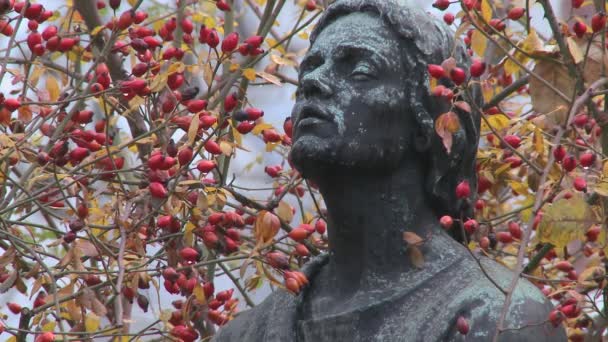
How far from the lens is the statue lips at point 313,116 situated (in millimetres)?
4148

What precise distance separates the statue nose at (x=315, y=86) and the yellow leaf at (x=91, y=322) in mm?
1111

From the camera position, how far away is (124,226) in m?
5.00

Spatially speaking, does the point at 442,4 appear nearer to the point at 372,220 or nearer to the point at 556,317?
the point at 372,220

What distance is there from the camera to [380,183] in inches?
166

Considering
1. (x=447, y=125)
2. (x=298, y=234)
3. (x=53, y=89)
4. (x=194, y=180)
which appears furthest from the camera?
(x=53, y=89)

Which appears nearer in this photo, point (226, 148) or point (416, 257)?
point (416, 257)

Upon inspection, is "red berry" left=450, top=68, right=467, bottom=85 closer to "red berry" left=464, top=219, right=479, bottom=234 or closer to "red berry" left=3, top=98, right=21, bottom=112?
"red berry" left=464, top=219, right=479, bottom=234

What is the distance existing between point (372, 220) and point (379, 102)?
0.32 metres

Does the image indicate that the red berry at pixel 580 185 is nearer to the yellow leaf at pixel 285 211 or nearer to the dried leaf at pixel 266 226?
the dried leaf at pixel 266 226

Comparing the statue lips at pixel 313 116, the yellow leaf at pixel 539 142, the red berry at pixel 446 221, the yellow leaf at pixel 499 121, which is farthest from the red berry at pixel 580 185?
the yellow leaf at pixel 499 121

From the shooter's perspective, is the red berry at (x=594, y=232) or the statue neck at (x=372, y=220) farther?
the red berry at (x=594, y=232)

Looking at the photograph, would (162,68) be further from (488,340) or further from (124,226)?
(488,340)

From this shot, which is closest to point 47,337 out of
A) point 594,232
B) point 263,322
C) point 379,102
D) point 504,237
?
point 263,322

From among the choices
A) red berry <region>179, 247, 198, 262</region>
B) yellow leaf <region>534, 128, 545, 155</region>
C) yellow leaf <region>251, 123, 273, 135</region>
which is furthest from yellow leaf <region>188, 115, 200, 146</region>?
yellow leaf <region>534, 128, 545, 155</region>
